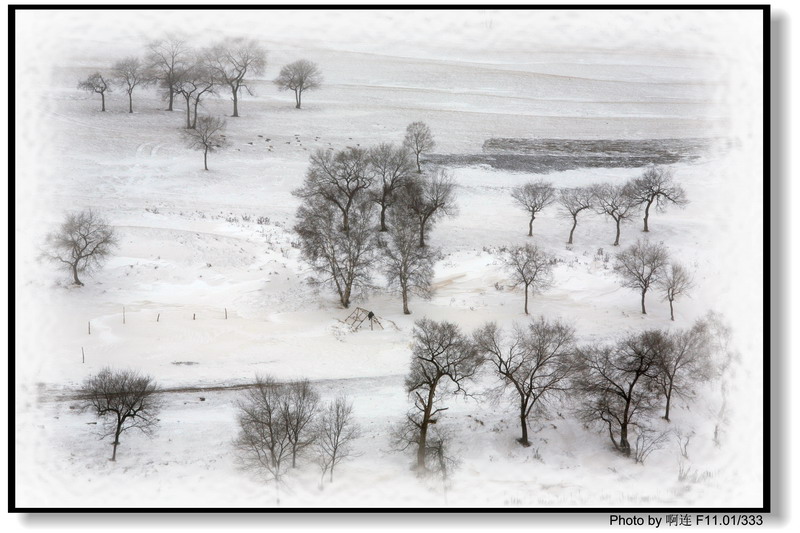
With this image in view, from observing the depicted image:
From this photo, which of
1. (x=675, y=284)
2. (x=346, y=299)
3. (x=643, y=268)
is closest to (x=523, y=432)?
(x=346, y=299)

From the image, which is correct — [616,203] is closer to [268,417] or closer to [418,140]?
[418,140]

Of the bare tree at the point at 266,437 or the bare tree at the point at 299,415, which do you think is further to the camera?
the bare tree at the point at 299,415

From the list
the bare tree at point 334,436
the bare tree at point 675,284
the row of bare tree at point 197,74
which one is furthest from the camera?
the row of bare tree at point 197,74

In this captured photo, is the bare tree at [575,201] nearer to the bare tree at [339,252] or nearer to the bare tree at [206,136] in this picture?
the bare tree at [339,252]

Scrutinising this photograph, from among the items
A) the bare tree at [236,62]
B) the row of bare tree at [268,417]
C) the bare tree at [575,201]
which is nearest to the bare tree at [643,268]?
the bare tree at [575,201]

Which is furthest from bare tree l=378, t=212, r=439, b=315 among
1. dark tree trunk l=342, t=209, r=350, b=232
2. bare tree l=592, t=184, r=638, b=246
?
bare tree l=592, t=184, r=638, b=246

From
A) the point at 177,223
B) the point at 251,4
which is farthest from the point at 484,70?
the point at 251,4

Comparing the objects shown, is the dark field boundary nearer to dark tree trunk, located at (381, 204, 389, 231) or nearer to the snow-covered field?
the snow-covered field
